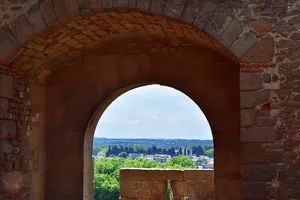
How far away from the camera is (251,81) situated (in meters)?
5.64

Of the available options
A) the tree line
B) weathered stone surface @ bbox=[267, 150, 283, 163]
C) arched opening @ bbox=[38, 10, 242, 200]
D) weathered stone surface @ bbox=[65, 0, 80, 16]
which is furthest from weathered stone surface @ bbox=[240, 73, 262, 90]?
the tree line

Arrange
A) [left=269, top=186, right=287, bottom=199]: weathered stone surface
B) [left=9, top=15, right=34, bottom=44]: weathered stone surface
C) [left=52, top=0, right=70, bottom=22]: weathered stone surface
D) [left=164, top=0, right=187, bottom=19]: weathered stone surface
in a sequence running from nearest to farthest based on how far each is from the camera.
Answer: [left=269, top=186, right=287, bottom=199]: weathered stone surface, [left=164, top=0, right=187, bottom=19]: weathered stone surface, [left=52, top=0, right=70, bottom=22]: weathered stone surface, [left=9, top=15, right=34, bottom=44]: weathered stone surface

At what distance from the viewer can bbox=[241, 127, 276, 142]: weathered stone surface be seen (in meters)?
5.54

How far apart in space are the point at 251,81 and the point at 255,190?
4.26ft

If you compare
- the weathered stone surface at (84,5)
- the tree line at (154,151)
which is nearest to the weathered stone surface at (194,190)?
the weathered stone surface at (84,5)

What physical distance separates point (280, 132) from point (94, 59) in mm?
3534

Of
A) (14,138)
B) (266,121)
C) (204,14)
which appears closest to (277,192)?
(266,121)

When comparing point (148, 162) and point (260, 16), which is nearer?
point (260, 16)

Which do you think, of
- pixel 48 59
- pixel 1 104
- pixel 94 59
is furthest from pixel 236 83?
pixel 1 104

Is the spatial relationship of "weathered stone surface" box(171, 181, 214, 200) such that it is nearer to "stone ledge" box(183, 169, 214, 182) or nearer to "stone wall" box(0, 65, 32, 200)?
"stone ledge" box(183, 169, 214, 182)

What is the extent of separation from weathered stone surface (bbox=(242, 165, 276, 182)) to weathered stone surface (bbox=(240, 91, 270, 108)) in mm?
730

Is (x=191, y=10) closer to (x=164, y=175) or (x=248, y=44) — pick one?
(x=248, y=44)

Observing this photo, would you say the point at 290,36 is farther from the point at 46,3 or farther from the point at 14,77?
the point at 14,77

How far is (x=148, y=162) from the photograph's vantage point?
43844 millimetres
